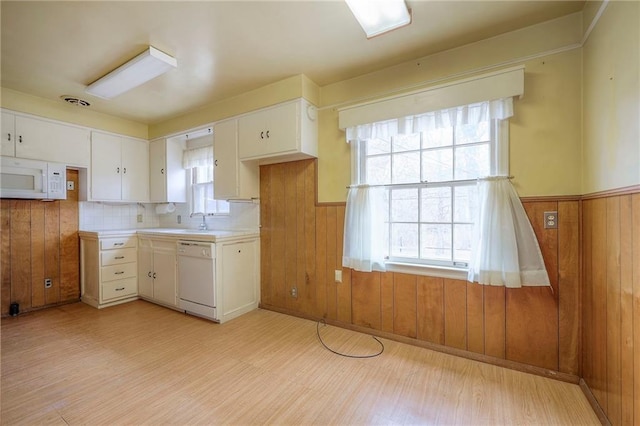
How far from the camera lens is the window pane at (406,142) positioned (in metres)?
2.42

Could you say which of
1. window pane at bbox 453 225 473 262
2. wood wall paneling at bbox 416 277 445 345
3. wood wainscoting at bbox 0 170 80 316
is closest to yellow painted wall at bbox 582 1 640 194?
window pane at bbox 453 225 473 262

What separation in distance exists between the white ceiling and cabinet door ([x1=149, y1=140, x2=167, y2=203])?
47.8 inches

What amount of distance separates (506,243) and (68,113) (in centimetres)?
478

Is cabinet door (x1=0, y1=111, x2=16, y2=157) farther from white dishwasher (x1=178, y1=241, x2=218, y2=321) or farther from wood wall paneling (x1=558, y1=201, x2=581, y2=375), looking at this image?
wood wall paneling (x1=558, y1=201, x2=581, y2=375)

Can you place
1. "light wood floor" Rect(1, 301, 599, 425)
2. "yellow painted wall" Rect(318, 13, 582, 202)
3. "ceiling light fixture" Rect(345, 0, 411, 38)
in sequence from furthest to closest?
1. "yellow painted wall" Rect(318, 13, 582, 202)
2. "ceiling light fixture" Rect(345, 0, 411, 38)
3. "light wood floor" Rect(1, 301, 599, 425)

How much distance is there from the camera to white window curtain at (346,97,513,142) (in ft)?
6.66

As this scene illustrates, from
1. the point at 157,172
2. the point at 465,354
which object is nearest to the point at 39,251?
the point at 157,172

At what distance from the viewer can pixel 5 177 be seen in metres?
2.91

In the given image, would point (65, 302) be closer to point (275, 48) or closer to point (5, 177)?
point (5, 177)

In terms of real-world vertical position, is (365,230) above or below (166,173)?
below

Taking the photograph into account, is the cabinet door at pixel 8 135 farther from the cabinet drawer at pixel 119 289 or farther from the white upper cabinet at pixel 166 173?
the cabinet drawer at pixel 119 289

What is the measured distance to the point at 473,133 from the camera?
2188mm

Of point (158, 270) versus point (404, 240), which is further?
point (158, 270)

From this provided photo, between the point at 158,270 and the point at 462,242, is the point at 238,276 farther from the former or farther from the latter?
the point at 462,242
